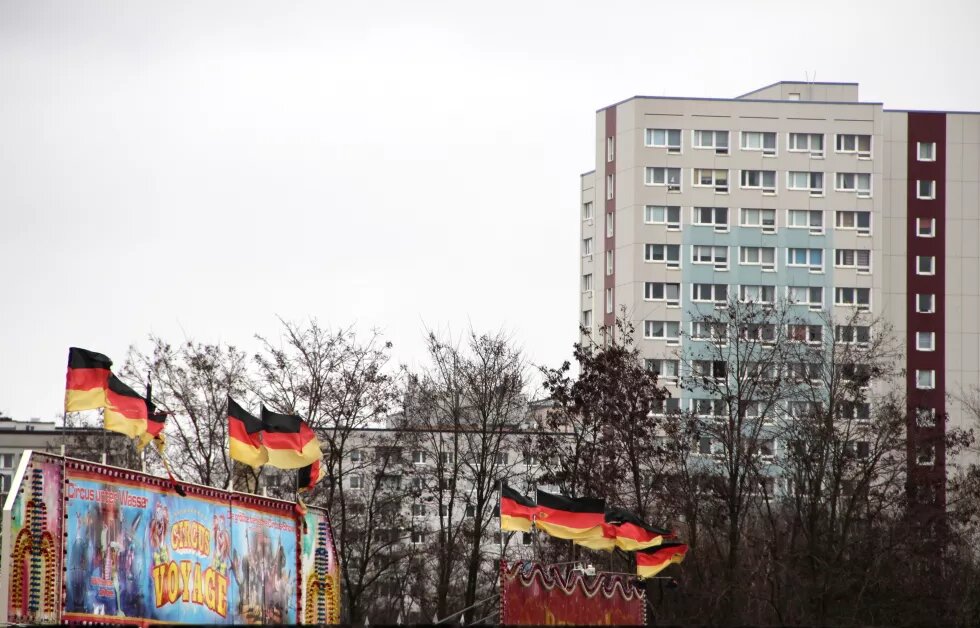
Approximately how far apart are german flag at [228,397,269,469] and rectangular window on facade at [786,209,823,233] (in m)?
81.1

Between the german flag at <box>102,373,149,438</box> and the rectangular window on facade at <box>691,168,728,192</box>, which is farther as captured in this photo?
the rectangular window on facade at <box>691,168,728,192</box>

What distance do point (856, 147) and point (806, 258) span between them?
28.8 ft

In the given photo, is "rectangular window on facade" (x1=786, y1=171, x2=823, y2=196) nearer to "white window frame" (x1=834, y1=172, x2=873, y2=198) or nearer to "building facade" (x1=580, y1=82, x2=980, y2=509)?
"building facade" (x1=580, y1=82, x2=980, y2=509)

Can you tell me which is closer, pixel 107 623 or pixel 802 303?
pixel 107 623

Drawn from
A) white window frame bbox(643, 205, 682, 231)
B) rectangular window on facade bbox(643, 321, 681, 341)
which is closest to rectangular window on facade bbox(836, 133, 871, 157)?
white window frame bbox(643, 205, 682, 231)

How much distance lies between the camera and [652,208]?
11250 cm

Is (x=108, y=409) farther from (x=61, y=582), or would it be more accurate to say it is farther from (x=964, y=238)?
(x=964, y=238)

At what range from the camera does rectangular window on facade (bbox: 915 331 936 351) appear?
112 m

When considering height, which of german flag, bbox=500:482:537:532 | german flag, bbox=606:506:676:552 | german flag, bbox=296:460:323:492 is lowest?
german flag, bbox=606:506:676:552

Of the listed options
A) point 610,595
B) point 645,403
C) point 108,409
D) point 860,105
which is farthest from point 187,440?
point 860,105

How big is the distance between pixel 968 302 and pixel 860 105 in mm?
16235

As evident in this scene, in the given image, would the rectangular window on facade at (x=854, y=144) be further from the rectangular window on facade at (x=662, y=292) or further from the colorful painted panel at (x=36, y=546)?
the colorful painted panel at (x=36, y=546)

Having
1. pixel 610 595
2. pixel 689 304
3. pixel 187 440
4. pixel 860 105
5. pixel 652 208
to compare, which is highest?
pixel 860 105

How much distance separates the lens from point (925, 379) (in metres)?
111
